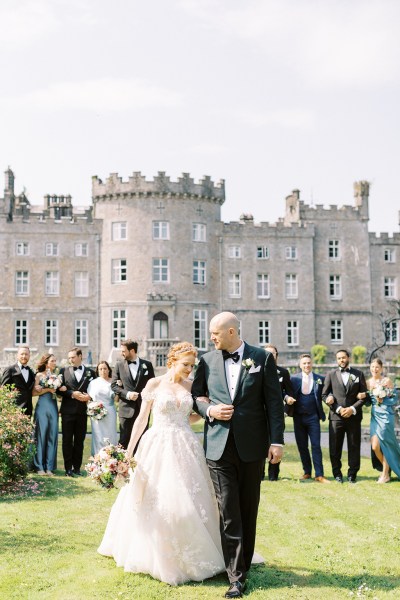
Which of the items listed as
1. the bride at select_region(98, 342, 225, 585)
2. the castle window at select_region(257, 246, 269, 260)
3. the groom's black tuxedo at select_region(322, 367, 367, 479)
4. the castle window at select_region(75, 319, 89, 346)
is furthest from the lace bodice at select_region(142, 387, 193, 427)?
the castle window at select_region(257, 246, 269, 260)

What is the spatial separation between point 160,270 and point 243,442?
3884 cm

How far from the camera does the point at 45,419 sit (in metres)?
12.8

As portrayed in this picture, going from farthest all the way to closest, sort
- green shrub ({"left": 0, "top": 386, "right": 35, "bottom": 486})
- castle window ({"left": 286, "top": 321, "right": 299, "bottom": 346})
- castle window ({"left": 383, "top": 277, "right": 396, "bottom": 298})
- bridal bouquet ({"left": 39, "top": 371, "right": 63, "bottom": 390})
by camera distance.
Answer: castle window ({"left": 383, "top": 277, "right": 396, "bottom": 298}) → castle window ({"left": 286, "top": 321, "right": 299, "bottom": 346}) → bridal bouquet ({"left": 39, "top": 371, "right": 63, "bottom": 390}) → green shrub ({"left": 0, "top": 386, "right": 35, "bottom": 486})

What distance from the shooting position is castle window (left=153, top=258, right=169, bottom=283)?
4509 centimetres

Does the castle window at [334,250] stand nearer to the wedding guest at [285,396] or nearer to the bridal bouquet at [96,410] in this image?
the wedding guest at [285,396]

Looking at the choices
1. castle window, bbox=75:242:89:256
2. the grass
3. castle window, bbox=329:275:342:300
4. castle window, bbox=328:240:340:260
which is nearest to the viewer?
the grass

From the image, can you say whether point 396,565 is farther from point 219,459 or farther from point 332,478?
point 332,478

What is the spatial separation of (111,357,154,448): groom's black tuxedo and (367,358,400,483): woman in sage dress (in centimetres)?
404

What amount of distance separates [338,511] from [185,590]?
13.0 ft

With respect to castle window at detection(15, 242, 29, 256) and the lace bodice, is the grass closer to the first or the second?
the lace bodice

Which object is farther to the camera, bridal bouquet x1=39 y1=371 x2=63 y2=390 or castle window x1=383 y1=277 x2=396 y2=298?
castle window x1=383 y1=277 x2=396 y2=298

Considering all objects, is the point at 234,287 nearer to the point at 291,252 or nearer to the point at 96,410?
the point at 291,252

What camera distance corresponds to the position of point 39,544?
25.5 ft

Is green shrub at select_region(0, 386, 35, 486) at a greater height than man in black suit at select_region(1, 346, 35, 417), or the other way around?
man in black suit at select_region(1, 346, 35, 417)
